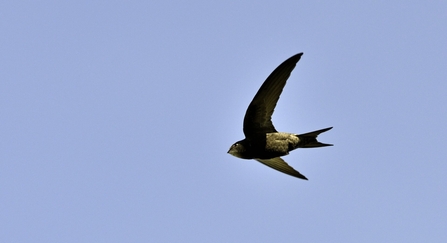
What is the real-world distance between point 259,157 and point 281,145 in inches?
29.1

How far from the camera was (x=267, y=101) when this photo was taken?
57.0 feet

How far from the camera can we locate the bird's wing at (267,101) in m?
17.0

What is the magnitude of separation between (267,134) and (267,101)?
872 mm

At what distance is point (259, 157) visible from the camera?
18.0 m

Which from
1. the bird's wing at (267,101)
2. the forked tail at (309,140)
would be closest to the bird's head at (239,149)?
the bird's wing at (267,101)

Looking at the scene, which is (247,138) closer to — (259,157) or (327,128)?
(259,157)

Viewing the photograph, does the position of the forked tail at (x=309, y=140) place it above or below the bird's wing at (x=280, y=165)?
above

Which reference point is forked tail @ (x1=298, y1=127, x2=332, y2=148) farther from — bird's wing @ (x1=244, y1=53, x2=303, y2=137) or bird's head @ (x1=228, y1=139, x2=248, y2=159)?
bird's head @ (x1=228, y1=139, x2=248, y2=159)

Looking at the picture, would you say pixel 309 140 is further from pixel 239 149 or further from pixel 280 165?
pixel 280 165

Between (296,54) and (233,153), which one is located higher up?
(296,54)

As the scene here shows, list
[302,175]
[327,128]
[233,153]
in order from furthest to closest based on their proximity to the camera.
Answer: [302,175] < [233,153] < [327,128]

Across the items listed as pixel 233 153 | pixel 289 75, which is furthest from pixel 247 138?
pixel 289 75

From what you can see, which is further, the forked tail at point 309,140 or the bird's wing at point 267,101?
the forked tail at point 309,140

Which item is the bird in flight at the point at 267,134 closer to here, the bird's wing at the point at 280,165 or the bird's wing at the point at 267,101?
the bird's wing at the point at 267,101
